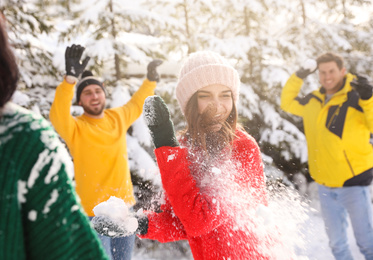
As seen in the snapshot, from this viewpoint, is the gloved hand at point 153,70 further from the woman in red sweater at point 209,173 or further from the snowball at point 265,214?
the snowball at point 265,214

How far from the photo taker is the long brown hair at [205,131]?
1.92 metres

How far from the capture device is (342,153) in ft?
12.3

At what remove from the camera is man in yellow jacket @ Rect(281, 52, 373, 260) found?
3.60m

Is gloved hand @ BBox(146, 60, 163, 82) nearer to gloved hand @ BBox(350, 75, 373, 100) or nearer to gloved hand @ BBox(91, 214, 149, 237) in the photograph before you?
gloved hand @ BBox(350, 75, 373, 100)

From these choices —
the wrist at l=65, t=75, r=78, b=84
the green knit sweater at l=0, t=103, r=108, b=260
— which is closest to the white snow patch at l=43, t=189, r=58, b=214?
the green knit sweater at l=0, t=103, r=108, b=260

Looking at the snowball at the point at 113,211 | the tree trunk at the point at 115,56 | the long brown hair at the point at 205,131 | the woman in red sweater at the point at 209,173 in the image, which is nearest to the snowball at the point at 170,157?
the woman in red sweater at the point at 209,173

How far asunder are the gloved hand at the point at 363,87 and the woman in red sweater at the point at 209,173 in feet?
7.58

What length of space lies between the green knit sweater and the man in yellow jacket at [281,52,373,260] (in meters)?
3.64

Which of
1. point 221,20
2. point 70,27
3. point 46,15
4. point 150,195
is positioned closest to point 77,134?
point 150,195

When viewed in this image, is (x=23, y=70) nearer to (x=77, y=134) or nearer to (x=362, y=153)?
(x=77, y=134)

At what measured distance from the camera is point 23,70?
17.4 feet

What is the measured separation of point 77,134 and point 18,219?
278cm

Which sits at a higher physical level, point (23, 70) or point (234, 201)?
point (23, 70)

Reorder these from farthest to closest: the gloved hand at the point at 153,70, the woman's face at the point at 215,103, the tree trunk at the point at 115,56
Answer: the tree trunk at the point at 115,56
the gloved hand at the point at 153,70
the woman's face at the point at 215,103
